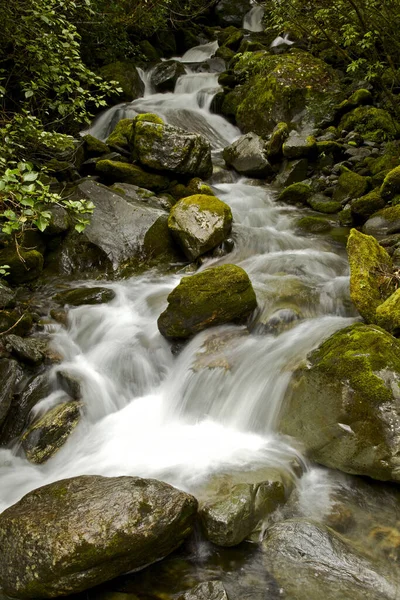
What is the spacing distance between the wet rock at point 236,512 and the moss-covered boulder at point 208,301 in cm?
260

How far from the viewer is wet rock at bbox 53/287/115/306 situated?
724cm

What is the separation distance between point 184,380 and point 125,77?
14.0 meters

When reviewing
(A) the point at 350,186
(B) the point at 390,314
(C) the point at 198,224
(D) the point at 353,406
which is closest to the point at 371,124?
(A) the point at 350,186

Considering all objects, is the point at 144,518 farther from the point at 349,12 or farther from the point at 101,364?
the point at 349,12

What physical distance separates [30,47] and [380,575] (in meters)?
7.10

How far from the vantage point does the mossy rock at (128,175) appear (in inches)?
384

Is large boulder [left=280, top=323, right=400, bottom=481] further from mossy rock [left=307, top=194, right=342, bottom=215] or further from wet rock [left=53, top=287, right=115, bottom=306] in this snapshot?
mossy rock [left=307, top=194, right=342, bottom=215]

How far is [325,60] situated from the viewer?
15.1 metres

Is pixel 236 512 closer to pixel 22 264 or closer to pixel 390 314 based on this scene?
pixel 390 314

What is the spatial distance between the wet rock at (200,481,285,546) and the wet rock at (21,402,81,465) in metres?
2.07

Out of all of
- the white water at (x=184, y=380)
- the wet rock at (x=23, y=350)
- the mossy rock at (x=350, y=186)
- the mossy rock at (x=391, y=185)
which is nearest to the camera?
the white water at (x=184, y=380)

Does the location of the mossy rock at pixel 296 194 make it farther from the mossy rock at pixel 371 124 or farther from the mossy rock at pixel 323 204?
the mossy rock at pixel 371 124

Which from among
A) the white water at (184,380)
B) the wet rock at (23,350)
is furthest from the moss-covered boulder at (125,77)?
the wet rock at (23,350)

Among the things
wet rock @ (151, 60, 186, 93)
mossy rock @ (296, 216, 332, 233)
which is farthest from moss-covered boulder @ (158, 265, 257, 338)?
wet rock @ (151, 60, 186, 93)
